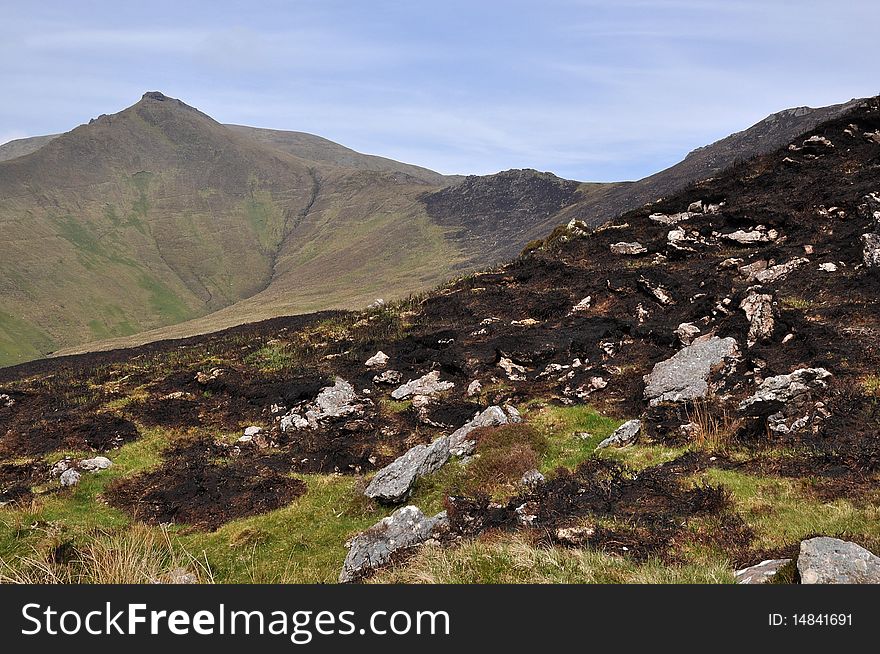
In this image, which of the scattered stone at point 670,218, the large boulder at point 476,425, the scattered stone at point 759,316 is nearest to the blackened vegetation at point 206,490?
the large boulder at point 476,425

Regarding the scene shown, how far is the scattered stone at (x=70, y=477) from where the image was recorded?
17.0 m

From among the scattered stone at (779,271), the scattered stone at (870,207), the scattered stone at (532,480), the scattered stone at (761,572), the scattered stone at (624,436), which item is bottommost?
the scattered stone at (532,480)

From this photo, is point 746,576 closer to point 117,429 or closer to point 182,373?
point 117,429

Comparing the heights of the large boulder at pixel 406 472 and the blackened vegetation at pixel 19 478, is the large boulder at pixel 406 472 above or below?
above

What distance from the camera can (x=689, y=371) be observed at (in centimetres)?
1684

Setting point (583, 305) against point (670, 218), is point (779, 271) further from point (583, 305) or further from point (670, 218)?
point (670, 218)

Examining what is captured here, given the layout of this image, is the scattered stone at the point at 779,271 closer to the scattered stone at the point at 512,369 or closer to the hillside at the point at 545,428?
the hillside at the point at 545,428

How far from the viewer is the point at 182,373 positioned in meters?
30.7

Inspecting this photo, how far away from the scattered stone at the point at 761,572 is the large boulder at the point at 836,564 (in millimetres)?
598

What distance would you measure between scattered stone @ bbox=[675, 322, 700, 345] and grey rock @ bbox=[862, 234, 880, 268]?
→ 313 inches

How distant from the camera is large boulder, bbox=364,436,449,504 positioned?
13797 mm

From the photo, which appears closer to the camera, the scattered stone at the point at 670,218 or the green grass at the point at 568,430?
the green grass at the point at 568,430

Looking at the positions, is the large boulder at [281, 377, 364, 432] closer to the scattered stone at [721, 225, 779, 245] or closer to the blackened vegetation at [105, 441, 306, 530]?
the blackened vegetation at [105, 441, 306, 530]

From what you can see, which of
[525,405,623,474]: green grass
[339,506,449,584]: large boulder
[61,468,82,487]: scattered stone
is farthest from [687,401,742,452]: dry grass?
[61,468,82,487]: scattered stone
